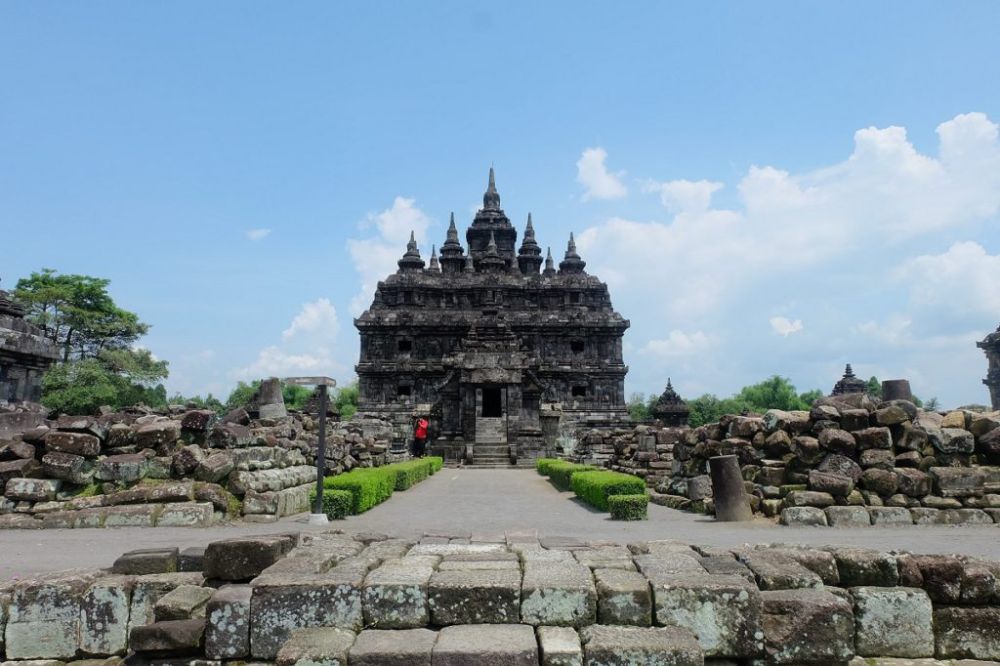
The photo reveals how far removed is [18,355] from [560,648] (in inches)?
563

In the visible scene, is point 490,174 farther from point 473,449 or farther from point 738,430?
point 738,430

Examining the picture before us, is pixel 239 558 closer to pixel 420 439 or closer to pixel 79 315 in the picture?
pixel 420 439

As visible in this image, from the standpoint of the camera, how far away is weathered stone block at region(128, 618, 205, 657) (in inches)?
163

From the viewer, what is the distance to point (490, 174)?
59.2 m

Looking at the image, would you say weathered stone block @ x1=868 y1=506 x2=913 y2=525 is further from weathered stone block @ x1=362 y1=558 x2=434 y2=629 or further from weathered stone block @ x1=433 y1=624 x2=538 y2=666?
weathered stone block @ x1=362 y1=558 x2=434 y2=629

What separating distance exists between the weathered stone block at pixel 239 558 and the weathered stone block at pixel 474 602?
136cm

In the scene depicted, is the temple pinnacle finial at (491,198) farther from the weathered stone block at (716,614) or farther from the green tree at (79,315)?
the weathered stone block at (716,614)

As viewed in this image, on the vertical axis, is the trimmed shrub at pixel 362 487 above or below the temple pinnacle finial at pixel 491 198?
below

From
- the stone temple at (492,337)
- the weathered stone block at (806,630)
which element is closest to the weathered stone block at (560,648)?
the weathered stone block at (806,630)

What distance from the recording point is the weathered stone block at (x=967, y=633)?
174 inches

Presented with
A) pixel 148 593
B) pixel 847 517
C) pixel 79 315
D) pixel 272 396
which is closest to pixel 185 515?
pixel 148 593

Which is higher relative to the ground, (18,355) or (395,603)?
(18,355)

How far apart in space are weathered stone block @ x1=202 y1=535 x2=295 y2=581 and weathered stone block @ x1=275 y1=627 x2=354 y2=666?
2.68ft

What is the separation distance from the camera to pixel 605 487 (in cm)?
1229
